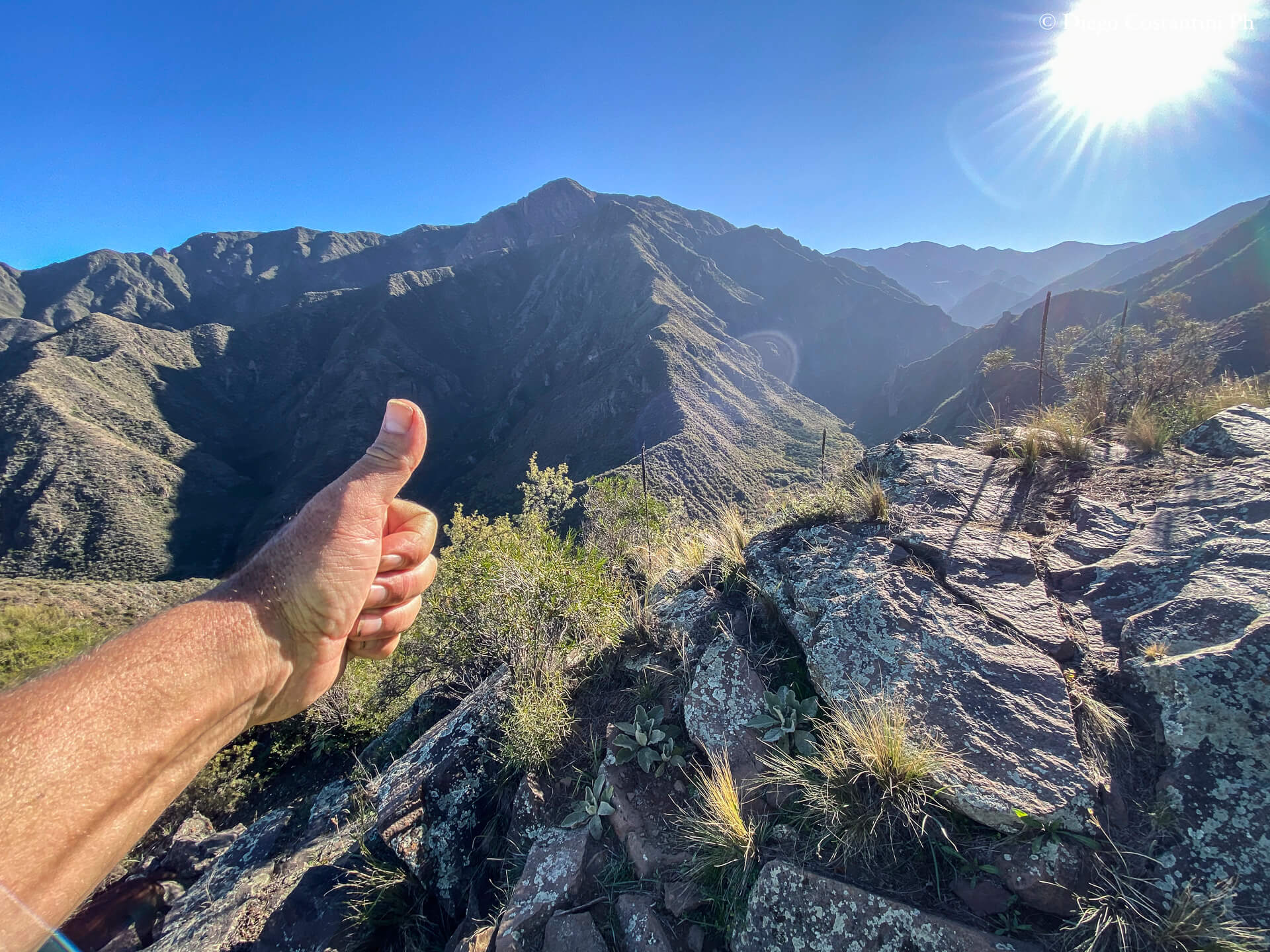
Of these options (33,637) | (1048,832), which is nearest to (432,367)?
(33,637)

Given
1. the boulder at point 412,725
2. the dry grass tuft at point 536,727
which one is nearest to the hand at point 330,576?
the dry grass tuft at point 536,727

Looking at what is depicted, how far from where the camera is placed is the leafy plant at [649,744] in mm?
3229

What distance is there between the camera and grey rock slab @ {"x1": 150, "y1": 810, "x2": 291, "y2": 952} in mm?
4133

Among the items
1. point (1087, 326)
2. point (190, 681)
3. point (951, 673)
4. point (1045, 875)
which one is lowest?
point (1045, 875)

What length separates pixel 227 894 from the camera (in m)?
4.80

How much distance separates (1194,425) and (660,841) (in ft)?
22.4

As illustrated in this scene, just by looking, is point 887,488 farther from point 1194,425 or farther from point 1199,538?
point 1194,425

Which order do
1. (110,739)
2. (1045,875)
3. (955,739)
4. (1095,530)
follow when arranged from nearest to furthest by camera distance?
(110,739) < (1045,875) < (955,739) < (1095,530)

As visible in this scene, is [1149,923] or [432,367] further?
[432,367]

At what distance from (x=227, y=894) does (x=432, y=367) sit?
404ft

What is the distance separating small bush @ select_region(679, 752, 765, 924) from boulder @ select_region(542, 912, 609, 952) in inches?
25.1

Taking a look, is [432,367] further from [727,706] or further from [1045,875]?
[1045,875]

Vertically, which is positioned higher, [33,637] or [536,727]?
[536,727]

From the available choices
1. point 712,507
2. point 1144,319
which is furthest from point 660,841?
point 1144,319
